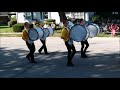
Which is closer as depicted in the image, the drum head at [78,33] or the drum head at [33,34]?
the drum head at [78,33]

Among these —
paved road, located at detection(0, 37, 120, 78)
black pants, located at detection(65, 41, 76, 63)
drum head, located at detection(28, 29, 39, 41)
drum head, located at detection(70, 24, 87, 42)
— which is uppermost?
drum head, located at detection(70, 24, 87, 42)

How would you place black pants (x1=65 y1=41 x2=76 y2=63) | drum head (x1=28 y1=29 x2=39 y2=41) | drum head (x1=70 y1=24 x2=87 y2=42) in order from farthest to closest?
drum head (x1=28 y1=29 x2=39 y2=41) < black pants (x1=65 y1=41 x2=76 y2=63) < drum head (x1=70 y1=24 x2=87 y2=42)

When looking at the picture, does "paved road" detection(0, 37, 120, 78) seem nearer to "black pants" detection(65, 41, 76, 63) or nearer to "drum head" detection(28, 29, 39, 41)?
"black pants" detection(65, 41, 76, 63)

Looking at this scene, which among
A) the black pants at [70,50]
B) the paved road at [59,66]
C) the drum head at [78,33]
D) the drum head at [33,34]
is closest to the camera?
the drum head at [78,33]

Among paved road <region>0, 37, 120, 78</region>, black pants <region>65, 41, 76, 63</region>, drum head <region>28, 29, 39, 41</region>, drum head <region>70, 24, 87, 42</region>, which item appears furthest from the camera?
drum head <region>28, 29, 39, 41</region>

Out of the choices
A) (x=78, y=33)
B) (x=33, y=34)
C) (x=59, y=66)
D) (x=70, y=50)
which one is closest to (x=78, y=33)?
(x=78, y=33)

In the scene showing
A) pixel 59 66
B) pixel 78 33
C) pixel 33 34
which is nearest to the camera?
pixel 78 33

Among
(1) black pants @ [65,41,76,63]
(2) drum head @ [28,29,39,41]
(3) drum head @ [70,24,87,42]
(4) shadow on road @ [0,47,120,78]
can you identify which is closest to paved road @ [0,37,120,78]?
(4) shadow on road @ [0,47,120,78]

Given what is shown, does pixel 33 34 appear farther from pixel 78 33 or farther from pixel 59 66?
pixel 78 33

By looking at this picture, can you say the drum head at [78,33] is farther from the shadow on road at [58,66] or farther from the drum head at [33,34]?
the drum head at [33,34]

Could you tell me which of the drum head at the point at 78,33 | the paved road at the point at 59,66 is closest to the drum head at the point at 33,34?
the paved road at the point at 59,66
